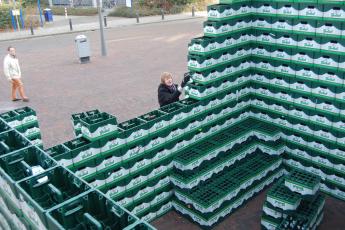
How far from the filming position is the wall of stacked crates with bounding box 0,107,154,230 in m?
3.86

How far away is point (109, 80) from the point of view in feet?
54.5

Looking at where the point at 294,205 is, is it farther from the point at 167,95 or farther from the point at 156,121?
the point at 167,95

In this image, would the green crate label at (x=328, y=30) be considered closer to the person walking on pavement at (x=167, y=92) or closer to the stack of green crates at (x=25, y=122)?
the person walking on pavement at (x=167, y=92)

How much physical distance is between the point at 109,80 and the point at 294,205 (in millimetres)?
11490

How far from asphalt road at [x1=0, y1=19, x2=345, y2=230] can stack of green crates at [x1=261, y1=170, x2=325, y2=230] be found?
528mm

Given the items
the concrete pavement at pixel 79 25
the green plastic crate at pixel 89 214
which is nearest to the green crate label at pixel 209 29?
the green plastic crate at pixel 89 214

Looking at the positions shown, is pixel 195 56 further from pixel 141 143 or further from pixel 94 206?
pixel 94 206

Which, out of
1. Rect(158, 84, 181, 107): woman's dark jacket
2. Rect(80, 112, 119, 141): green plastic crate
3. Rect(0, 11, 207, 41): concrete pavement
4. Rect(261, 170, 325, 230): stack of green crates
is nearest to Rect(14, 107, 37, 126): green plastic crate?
Rect(80, 112, 119, 141): green plastic crate

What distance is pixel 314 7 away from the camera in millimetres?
7777

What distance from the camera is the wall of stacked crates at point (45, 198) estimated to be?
3.86 meters

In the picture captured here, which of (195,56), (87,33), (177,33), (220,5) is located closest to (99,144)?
(195,56)

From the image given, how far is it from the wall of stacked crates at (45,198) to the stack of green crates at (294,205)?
3.75 m

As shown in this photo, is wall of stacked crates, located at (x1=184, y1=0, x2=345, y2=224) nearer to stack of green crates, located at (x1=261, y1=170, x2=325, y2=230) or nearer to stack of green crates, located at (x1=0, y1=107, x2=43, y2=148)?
stack of green crates, located at (x1=261, y1=170, x2=325, y2=230)

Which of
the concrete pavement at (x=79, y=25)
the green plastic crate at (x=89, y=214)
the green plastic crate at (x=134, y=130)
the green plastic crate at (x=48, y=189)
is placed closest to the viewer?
the green plastic crate at (x=89, y=214)
